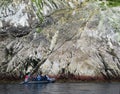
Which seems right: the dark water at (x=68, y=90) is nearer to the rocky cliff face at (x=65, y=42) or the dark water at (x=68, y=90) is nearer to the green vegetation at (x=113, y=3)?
the rocky cliff face at (x=65, y=42)

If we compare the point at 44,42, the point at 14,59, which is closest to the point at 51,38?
the point at 44,42

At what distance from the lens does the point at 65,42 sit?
4855 inches

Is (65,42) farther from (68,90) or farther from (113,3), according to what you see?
(68,90)

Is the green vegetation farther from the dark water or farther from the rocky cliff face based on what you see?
the dark water

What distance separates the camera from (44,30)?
129 m

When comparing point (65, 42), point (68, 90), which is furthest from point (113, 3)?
point (68, 90)

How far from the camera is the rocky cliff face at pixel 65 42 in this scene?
116m

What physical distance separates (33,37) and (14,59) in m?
8.99

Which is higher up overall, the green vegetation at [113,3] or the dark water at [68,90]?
the green vegetation at [113,3]

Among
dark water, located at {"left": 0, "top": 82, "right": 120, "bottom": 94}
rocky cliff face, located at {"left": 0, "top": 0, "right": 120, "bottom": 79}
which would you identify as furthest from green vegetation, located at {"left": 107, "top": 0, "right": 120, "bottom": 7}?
dark water, located at {"left": 0, "top": 82, "right": 120, "bottom": 94}

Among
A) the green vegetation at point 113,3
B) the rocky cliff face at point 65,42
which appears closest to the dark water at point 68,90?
the rocky cliff face at point 65,42

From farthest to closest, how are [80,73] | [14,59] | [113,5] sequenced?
[113,5] < [14,59] < [80,73]

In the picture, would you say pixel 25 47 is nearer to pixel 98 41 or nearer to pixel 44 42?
pixel 44 42

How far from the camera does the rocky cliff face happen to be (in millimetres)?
115688
